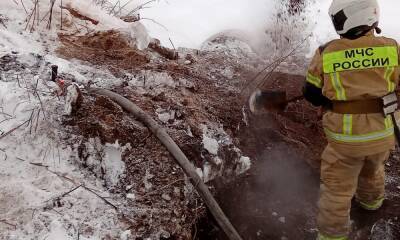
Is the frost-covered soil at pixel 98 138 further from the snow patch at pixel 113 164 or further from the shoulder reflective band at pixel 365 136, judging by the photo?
the shoulder reflective band at pixel 365 136

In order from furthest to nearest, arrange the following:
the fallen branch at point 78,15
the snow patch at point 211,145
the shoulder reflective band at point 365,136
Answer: the fallen branch at point 78,15 → the snow patch at point 211,145 → the shoulder reflective band at point 365,136

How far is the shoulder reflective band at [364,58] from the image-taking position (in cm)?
271

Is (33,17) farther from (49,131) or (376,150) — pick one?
(376,150)

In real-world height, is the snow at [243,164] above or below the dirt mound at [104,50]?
below

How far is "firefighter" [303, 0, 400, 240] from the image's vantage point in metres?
2.72

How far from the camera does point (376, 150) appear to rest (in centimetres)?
287

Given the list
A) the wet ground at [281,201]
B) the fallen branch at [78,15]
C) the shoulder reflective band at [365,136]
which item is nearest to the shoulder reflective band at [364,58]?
the shoulder reflective band at [365,136]

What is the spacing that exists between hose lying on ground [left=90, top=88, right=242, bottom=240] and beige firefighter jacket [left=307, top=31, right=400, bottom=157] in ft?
2.87

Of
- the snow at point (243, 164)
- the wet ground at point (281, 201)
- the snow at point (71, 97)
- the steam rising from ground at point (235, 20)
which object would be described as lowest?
the wet ground at point (281, 201)

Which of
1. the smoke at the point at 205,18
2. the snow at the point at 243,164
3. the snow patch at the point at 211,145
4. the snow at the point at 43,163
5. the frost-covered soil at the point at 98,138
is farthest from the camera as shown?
the smoke at the point at 205,18

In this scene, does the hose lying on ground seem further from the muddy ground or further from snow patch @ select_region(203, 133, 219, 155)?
snow patch @ select_region(203, 133, 219, 155)

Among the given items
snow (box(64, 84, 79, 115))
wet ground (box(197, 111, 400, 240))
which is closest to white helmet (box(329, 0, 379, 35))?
wet ground (box(197, 111, 400, 240))

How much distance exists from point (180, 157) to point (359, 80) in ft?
4.02

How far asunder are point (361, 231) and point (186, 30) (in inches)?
122
